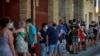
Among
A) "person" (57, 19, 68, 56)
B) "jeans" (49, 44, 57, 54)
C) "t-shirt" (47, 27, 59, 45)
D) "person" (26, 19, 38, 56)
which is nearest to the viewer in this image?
"person" (26, 19, 38, 56)

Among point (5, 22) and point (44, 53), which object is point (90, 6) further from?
point (5, 22)

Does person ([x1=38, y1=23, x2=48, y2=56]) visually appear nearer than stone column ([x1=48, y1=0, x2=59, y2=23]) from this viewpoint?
Yes

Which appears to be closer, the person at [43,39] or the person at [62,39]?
the person at [43,39]

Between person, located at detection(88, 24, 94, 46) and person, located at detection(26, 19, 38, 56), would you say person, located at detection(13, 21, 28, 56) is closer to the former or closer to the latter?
person, located at detection(26, 19, 38, 56)

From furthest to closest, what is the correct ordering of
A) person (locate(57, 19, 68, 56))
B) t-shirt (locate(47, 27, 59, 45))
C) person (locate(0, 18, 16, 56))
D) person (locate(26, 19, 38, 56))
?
person (locate(57, 19, 68, 56)) → t-shirt (locate(47, 27, 59, 45)) → person (locate(26, 19, 38, 56)) → person (locate(0, 18, 16, 56))

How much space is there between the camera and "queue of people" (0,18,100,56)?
9.02 metres

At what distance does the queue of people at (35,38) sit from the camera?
9.02m

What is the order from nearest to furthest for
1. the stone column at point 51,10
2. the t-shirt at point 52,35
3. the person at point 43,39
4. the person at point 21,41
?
the person at point 21,41 < the person at point 43,39 < the t-shirt at point 52,35 < the stone column at point 51,10

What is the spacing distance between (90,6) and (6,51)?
33045 millimetres

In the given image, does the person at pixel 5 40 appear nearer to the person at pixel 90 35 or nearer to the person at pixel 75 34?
the person at pixel 75 34

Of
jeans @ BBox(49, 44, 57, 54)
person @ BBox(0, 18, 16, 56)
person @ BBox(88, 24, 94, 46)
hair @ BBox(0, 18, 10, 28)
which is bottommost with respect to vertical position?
person @ BBox(88, 24, 94, 46)

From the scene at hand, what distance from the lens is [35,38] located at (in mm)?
14109

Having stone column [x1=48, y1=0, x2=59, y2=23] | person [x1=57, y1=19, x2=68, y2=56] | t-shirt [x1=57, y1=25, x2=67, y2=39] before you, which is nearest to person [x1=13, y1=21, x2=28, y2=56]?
person [x1=57, y1=19, x2=68, y2=56]

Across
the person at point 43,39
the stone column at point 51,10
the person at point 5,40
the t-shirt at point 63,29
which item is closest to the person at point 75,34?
the t-shirt at point 63,29
